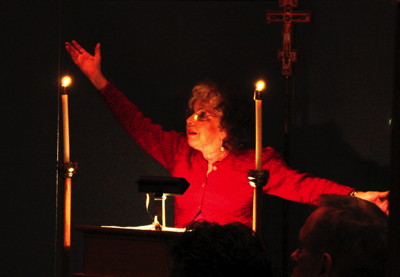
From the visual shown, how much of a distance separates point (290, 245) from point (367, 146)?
544mm

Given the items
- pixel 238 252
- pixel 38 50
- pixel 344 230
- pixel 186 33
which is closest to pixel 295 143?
pixel 186 33

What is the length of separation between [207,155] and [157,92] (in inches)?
18.7

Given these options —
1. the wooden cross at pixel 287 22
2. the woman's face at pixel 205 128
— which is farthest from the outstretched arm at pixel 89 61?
the wooden cross at pixel 287 22

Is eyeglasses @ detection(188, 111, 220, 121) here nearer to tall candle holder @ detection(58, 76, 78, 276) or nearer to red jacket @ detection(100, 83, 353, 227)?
red jacket @ detection(100, 83, 353, 227)

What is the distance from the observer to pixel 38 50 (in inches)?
117

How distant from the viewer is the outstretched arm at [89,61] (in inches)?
109

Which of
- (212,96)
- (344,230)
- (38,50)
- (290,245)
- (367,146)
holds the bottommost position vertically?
(290,245)

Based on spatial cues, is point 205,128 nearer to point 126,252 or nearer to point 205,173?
point 205,173

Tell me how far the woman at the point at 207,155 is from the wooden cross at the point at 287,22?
0.96 ft

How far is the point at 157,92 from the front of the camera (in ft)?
10.0

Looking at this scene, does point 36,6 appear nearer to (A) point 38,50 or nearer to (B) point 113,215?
(A) point 38,50

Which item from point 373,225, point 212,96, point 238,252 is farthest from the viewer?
point 212,96

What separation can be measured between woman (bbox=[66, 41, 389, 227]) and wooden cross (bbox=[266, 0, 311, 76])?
11.5 inches

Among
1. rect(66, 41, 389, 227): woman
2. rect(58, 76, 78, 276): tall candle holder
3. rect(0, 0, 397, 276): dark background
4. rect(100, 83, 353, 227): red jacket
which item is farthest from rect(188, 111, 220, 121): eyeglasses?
rect(58, 76, 78, 276): tall candle holder
